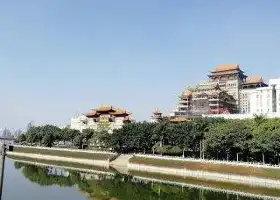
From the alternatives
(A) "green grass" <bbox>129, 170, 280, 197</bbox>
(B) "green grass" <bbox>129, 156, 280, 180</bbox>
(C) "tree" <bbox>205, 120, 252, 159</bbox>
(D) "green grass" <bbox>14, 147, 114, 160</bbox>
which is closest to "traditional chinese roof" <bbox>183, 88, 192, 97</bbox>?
(D) "green grass" <bbox>14, 147, 114, 160</bbox>

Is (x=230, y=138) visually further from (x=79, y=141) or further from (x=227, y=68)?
(x=227, y=68)

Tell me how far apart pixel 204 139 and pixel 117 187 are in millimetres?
26356

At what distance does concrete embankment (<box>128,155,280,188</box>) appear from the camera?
59784mm

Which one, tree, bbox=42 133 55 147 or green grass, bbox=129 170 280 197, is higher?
tree, bbox=42 133 55 147

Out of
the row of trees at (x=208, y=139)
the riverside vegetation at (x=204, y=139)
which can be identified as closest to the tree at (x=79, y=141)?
the riverside vegetation at (x=204, y=139)

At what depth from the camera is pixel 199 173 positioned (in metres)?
69.5

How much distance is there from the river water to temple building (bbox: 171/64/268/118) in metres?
61.6

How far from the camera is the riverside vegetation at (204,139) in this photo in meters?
67.4

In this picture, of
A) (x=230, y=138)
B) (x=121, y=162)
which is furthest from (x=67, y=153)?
(x=230, y=138)

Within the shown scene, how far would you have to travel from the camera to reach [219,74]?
145500 mm

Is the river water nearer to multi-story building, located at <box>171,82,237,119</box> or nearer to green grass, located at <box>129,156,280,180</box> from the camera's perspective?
green grass, located at <box>129,156,280,180</box>

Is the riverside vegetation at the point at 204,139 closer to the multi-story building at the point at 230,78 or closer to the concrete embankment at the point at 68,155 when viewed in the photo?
the concrete embankment at the point at 68,155

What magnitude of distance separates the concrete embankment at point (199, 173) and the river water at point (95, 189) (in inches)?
310

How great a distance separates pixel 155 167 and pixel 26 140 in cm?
6187
